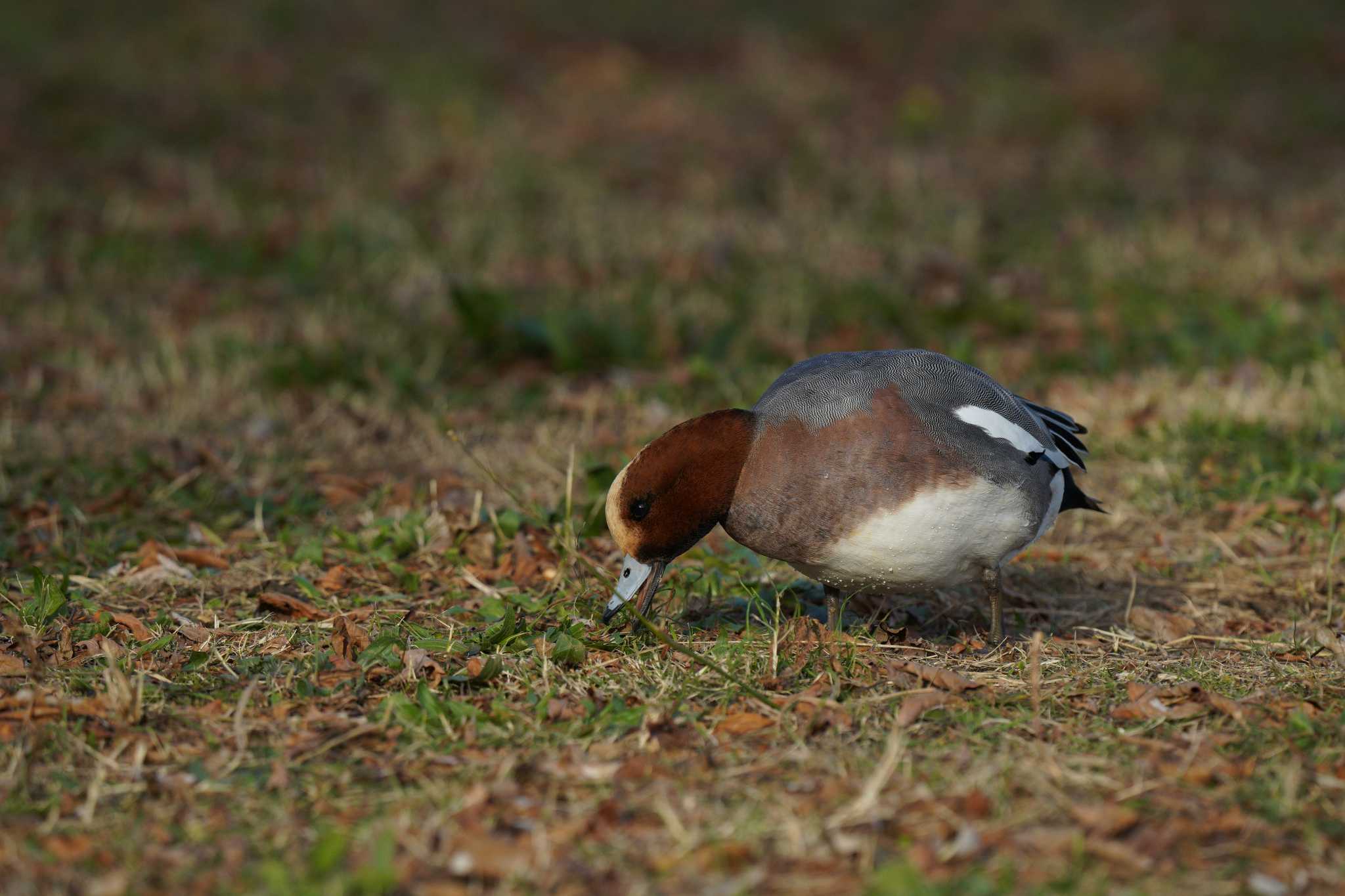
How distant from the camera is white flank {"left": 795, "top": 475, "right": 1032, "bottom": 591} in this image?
3.46 meters

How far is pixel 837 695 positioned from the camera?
338cm

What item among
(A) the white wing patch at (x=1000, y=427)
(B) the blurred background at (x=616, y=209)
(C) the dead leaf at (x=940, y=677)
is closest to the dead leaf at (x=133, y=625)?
(B) the blurred background at (x=616, y=209)

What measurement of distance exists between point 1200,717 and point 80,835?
243 centimetres

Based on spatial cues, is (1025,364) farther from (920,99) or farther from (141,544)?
(920,99)

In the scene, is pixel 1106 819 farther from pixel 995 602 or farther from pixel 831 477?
pixel 995 602

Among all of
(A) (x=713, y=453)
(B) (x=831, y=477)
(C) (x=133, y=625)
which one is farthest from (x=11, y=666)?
(B) (x=831, y=477)

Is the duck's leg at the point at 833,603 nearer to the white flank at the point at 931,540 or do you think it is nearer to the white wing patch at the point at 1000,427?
the white flank at the point at 931,540

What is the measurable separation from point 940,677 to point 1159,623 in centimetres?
117

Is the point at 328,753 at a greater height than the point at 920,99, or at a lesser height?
lesser

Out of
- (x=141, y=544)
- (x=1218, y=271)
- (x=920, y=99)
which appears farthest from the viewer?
(x=920, y=99)

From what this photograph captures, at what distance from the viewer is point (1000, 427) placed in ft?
12.3

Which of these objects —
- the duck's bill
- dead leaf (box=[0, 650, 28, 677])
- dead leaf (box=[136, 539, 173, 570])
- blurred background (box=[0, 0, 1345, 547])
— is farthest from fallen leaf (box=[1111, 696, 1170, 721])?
dead leaf (box=[136, 539, 173, 570])

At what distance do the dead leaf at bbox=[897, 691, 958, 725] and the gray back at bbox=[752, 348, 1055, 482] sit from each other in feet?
1.94

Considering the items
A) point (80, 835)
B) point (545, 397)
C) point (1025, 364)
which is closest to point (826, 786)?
point (80, 835)
